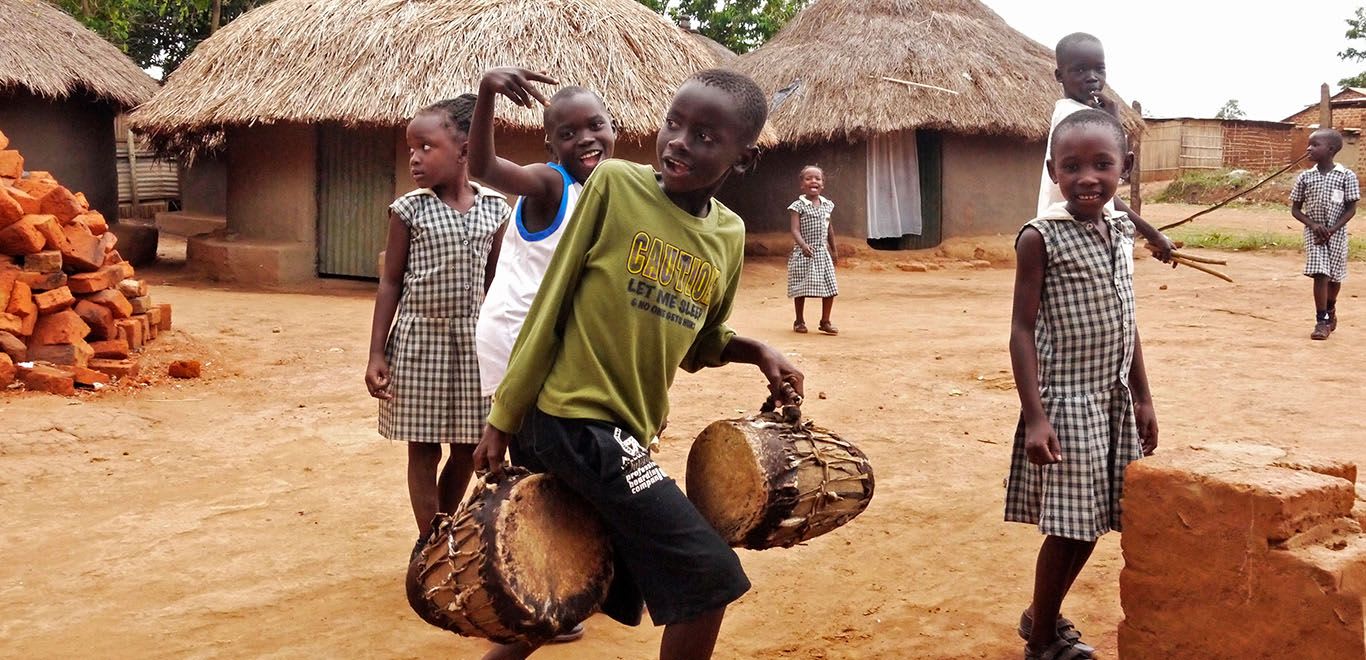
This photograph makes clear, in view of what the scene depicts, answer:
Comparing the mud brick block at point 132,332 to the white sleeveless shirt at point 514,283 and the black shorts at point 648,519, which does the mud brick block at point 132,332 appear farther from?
the black shorts at point 648,519

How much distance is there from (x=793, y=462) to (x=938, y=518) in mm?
1901

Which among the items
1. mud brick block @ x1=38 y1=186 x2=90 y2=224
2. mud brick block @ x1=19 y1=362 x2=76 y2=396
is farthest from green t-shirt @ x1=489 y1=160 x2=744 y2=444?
mud brick block @ x1=38 y1=186 x2=90 y2=224

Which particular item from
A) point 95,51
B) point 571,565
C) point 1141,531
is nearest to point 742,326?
point 1141,531

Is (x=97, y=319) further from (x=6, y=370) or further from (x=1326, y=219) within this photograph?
(x=1326, y=219)

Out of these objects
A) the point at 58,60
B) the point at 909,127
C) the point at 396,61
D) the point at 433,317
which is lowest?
the point at 433,317

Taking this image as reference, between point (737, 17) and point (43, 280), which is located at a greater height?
point (737, 17)

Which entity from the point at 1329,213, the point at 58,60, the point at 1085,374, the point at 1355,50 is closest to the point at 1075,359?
the point at 1085,374

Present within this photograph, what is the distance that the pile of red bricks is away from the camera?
238 inches

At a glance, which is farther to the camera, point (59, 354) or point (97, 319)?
point (97, 319)

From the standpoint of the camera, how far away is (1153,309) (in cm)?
1016

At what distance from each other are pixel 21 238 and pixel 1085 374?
214 inches

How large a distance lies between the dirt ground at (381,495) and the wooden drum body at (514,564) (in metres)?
0.82

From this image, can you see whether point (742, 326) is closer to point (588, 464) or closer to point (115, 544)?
point (115, 544)

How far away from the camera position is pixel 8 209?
607cm
